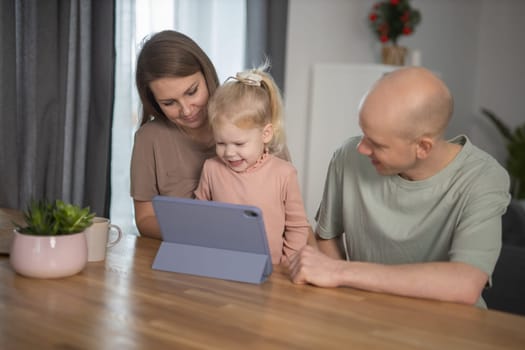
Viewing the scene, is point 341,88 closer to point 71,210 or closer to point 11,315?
point 71,210

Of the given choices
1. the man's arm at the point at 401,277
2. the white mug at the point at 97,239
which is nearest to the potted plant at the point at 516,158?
the man's arm at the point at 401,277

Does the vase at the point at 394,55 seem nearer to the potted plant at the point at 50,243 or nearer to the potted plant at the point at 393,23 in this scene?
the potted plant at the point at 393,23

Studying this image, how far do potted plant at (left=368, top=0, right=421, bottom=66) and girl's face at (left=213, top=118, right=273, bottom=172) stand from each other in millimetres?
3235

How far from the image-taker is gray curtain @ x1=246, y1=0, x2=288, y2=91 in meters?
3.98

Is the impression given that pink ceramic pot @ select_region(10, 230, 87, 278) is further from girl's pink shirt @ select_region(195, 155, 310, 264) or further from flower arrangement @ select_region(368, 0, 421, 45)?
flower arrangement @ select_region(368, 0, 421, 45)

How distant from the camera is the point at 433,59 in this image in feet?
19.2

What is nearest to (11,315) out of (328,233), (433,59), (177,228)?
(177,228)

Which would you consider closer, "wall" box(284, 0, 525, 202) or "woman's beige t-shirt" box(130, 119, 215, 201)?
"woman's beige t-shirt" box(130, 119, 215, 201)

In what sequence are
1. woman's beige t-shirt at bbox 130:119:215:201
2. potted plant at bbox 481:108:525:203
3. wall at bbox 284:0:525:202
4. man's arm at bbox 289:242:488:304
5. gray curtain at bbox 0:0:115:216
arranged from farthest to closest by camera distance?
potted plant at bbox 481:108:525:203 → wall at bbox 284:0:525:202 → gray curtain at bbox 0:0:115:216 → woman's beige t-shirt at bbox 130:119:215:201 → man's arm at bbox 289:242:488:304

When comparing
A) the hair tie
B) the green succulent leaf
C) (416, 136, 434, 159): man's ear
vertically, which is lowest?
the green succulent leaf

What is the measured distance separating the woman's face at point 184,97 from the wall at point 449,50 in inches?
106

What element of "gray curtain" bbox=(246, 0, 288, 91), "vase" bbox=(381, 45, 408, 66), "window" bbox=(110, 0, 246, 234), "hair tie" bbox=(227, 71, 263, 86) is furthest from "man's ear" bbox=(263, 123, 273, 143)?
"vase" bbox=(381, 45, 408, 66)

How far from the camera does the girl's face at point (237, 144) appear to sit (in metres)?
1.78

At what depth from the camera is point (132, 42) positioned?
3219 millimetres
